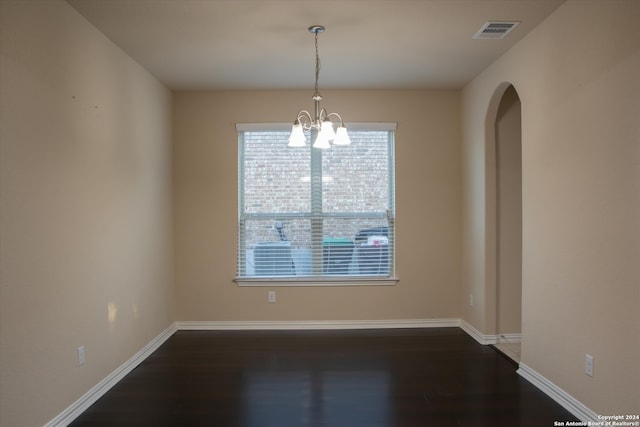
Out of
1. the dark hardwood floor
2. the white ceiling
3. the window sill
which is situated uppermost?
the white ceiling

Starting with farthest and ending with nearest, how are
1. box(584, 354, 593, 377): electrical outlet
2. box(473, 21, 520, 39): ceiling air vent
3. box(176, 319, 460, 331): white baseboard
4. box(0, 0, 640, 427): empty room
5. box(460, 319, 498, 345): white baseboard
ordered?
box(176, 319, 460, 331): white baseboard < box(460, 319, 498, 345): white baseboard < box(473, 21, 520, 39): ceiling air vent < box(584, 354, 593, 377): electrical outlet < box(0, 0, 640, 427): empty room

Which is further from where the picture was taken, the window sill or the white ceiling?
the window sill

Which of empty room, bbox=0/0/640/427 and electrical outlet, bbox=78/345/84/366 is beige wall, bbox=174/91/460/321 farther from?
electrical outlet, bbox=78/345/84/366

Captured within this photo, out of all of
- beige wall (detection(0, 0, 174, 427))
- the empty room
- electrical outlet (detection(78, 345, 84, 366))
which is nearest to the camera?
beige wall (detection(0, 0, 174, 427))

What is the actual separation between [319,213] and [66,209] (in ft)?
8.53

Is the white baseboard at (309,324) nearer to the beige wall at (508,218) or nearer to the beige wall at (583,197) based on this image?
the beige wall at (508,218)

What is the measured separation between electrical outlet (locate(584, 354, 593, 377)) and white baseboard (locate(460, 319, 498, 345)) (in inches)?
58.4

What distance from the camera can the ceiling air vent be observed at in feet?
9.72

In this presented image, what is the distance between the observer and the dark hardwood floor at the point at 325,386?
2.64m

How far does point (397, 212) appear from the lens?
Answer: 15.3 feet

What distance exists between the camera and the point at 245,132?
466 cm

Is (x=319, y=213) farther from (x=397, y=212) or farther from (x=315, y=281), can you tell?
(x=397, y=212)

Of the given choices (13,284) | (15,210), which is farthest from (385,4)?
(13,284)

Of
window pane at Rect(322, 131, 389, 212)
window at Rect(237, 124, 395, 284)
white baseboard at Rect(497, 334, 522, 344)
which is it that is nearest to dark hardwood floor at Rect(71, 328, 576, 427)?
white baseboard at Rect(497, 334, 522, 344)
